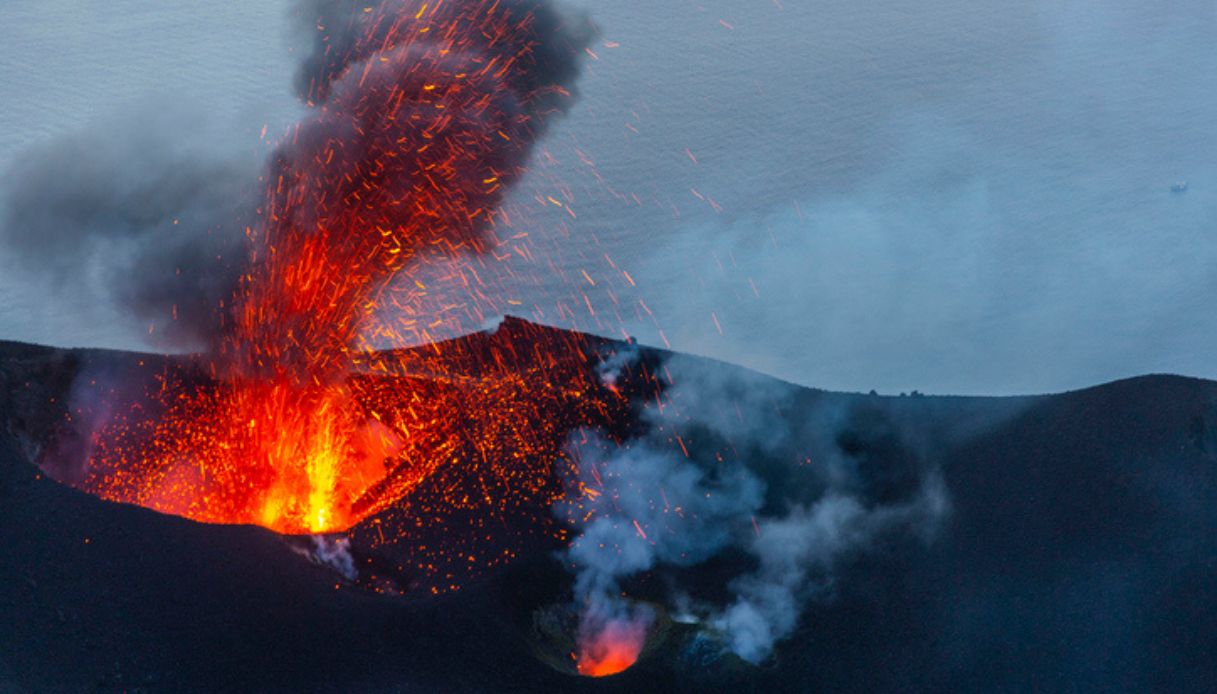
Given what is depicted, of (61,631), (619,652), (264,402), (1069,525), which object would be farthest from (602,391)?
(61,631)

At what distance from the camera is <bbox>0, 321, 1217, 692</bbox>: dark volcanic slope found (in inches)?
346

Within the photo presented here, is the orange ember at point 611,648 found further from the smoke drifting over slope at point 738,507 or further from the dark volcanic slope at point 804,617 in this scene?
the dark volcanic slope at point 804,617

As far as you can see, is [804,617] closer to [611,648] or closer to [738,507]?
[738,507]

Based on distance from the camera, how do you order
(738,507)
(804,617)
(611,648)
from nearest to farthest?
(804,617)
(611,648)
(738,507)

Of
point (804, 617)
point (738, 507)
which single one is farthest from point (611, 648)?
point (738, 507)

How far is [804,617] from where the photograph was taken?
950cm

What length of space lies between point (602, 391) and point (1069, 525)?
5.00 m

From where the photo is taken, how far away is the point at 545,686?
8.82 metres

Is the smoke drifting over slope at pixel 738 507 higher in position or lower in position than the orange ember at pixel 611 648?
higher

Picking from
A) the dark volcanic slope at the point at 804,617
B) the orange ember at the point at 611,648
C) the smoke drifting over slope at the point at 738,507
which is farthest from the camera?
the smoke drifting over slope at the point at 738,507

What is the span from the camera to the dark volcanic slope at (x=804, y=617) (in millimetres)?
8781

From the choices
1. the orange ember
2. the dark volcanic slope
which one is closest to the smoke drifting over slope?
the orange ember

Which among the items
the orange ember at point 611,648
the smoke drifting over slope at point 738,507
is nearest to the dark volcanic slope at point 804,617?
the smoke drifting over slope at point 738,507

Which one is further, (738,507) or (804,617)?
(738,507)
